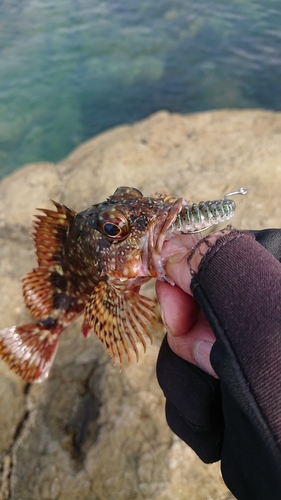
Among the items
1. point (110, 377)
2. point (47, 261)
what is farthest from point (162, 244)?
point (110, 377)

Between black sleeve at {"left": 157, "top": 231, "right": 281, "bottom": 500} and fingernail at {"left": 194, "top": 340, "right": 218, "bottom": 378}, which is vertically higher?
black sleeve at {"left": 157, "top": 231, "right": 281, "bottom": 500}

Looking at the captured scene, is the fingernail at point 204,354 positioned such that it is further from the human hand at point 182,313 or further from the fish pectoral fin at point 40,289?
the fish pectoral fin at point 40,289

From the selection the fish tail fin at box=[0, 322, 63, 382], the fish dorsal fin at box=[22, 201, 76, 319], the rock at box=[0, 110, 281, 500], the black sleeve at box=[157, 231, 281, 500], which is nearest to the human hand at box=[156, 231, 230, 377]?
the black sleeve at box=[157, 231, 281, 500]

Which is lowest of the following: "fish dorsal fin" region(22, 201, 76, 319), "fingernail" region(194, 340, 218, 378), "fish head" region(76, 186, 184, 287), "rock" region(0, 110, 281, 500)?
"rock" region(0, 110, 281, 500)

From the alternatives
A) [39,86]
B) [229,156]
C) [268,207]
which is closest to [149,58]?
[39,86]

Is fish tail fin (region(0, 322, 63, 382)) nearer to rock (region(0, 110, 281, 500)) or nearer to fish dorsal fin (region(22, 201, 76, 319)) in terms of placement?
fish dorsal fin (region(22, 201, 76, 319))

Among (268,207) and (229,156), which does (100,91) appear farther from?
(268,207)
